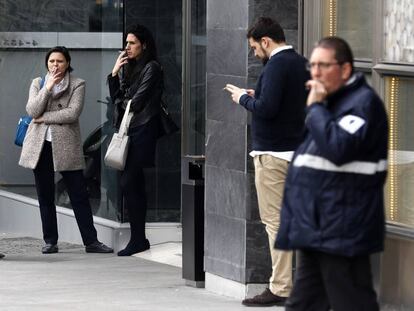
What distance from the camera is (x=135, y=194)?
11.2 m

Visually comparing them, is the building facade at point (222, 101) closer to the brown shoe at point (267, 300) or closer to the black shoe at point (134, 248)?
the brown shoe at point (267, 300)

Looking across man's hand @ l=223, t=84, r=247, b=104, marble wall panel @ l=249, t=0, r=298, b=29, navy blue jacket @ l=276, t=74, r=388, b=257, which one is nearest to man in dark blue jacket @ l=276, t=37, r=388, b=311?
navy blue jacket @ l=276, t=74, r=388, b=257

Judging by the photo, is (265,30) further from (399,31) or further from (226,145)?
(226,145)

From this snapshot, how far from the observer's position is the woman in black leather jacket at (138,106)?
11.0 metres

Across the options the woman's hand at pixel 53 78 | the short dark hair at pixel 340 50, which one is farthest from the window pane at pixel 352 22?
the woman's hand at pixel 53 78

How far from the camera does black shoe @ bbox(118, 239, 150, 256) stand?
1134cm

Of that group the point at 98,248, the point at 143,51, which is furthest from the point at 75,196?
the point at 143,51

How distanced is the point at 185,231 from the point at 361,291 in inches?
160

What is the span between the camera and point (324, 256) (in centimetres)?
573

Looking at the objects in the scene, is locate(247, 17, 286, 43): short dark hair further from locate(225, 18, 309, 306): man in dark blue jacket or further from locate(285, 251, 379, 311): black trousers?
locate(285, 251, 379, 311): black trousers

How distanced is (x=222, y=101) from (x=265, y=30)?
101 centimetres

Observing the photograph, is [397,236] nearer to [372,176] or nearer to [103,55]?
[372,176]

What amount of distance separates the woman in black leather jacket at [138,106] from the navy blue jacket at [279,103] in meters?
2.93

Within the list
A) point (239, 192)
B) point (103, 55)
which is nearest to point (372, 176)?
point (239, 192)
